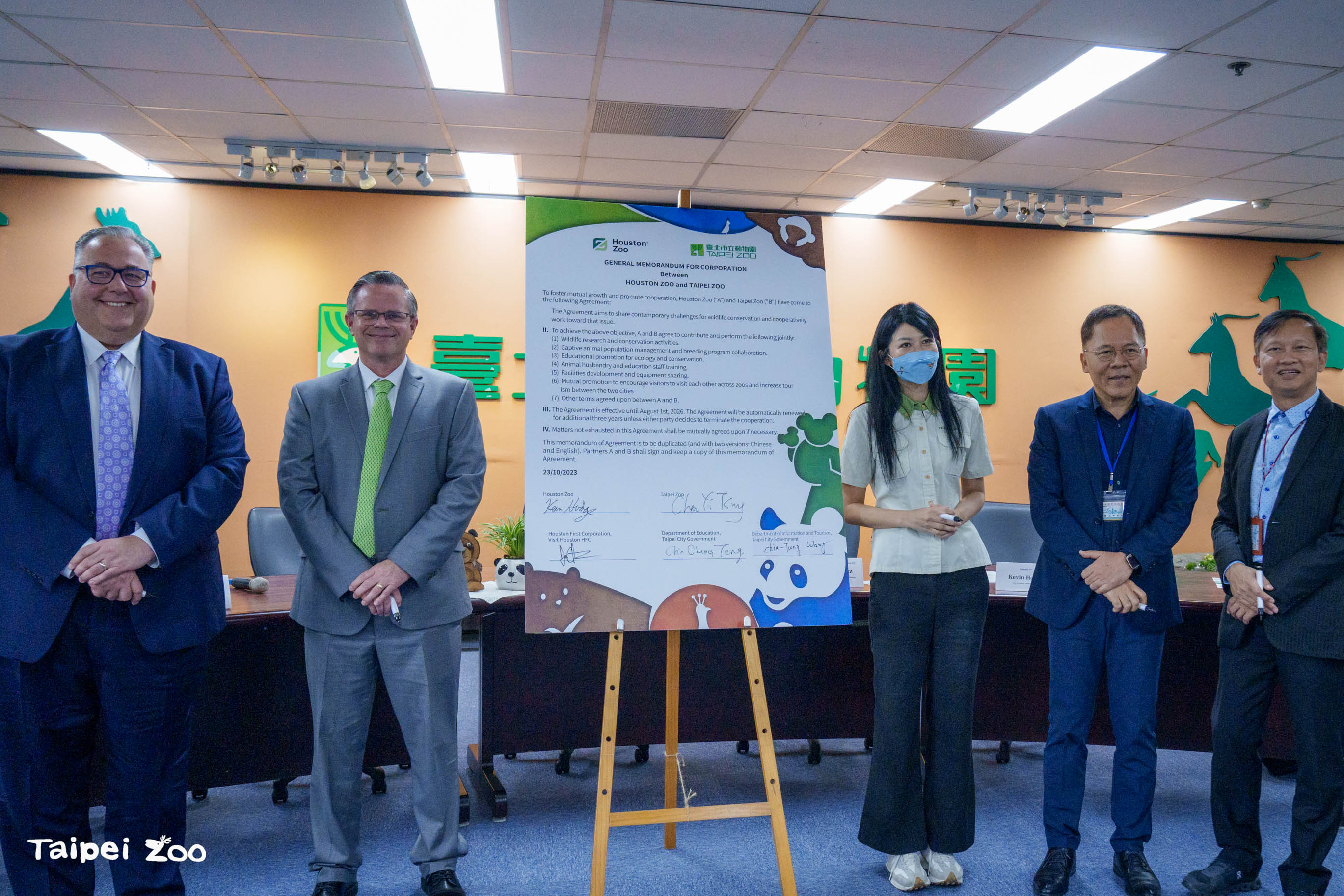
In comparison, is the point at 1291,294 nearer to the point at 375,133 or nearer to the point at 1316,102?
the point at 1316,102

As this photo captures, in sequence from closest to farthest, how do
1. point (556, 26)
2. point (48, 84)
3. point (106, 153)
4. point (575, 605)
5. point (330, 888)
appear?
point (575, 605)
point (330, 888)
point (556, 26)
point (48, 84)
point (106, 153)

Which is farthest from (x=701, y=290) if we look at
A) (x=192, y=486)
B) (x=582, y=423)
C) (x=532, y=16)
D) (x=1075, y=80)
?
(x=1075, y=80)

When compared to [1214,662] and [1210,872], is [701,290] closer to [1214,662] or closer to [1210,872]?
[1210,872]

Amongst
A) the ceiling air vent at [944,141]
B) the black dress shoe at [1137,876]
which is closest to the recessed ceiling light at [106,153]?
the ceiling air vent at [944,141]

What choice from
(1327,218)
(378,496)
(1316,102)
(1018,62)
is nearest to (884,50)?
(1018,62)

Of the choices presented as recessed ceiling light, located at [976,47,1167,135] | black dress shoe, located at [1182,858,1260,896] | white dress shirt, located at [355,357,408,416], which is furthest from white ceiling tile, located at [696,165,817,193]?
black dress shoe, located at [1182,858,1260,896]

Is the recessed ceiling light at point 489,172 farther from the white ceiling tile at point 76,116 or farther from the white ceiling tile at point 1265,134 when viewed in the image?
the white ceiling tile at point 1265,134

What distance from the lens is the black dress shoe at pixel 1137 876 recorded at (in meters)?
2.36

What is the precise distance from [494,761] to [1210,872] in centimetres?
258

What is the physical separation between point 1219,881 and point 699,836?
5.13ft

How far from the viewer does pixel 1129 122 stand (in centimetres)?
465

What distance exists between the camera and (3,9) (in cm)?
348

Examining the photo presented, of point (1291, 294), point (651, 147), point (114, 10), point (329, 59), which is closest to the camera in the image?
point (114, 10)

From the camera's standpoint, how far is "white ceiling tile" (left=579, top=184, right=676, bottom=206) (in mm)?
6035
